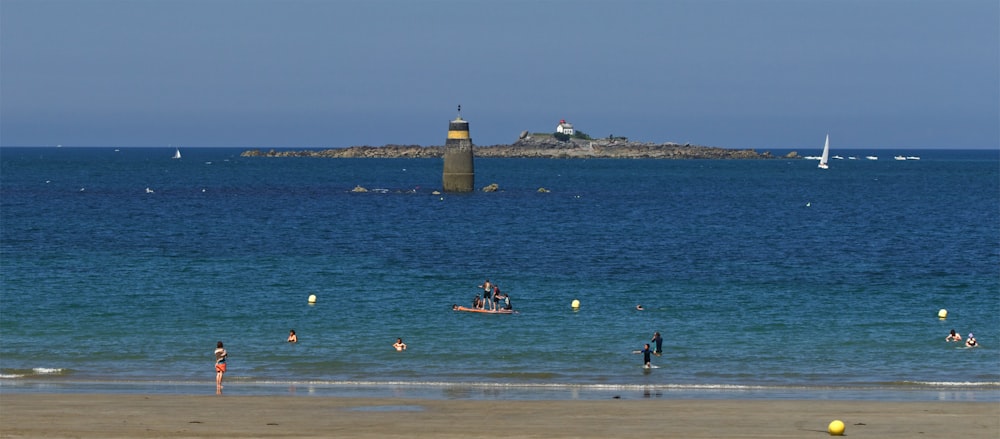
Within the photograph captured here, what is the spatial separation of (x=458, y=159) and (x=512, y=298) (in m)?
74.6

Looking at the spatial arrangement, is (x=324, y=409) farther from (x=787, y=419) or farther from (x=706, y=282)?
(x=706, y=282)

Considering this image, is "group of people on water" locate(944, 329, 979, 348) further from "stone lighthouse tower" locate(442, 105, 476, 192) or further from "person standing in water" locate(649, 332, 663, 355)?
"stone lighthouse tower" locate(442, 105, 476, 192)

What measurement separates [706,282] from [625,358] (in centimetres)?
2107

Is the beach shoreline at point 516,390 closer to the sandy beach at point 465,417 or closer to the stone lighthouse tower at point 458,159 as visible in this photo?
the sandy beach at point 465,417

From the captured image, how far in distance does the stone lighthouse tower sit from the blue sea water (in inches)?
564

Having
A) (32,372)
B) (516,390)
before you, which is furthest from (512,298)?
(32,372)

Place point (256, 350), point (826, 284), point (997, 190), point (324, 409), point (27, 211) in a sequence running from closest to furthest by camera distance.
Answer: point (324, 409) → point (256, 350) → point (826, 284) → point (27, 211) → point (997, 190)

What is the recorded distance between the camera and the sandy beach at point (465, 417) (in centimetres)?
2841

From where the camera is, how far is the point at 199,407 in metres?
31.9

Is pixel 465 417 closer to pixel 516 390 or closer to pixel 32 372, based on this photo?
pixel 516 390

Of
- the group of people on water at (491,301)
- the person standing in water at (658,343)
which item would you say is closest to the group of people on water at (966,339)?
the person standing in water at (658,343)

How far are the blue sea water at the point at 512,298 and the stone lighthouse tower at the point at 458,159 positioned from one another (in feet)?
47.0

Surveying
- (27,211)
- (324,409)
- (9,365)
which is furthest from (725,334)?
(27,211)

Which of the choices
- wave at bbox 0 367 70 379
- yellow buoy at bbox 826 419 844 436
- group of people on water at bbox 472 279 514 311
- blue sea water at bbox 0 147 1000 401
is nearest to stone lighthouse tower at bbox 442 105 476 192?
blue sea water at bbox 0 147 1000 401
